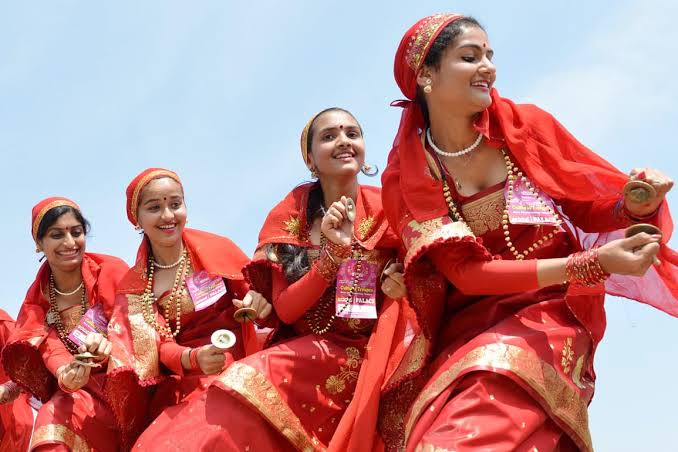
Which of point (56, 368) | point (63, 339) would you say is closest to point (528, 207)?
point (56, 368)

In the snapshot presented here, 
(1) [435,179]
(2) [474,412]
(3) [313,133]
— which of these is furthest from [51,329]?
(2) [474,412]

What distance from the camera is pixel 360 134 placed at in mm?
5398

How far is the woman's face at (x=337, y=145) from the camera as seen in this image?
5258 millimetres

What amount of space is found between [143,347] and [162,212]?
2.45 feet

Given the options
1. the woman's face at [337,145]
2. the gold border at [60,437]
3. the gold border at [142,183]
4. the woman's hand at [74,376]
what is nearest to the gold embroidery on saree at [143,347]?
the woman's hand at [74,376]

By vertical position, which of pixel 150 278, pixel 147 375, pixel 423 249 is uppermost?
pixel 423 249

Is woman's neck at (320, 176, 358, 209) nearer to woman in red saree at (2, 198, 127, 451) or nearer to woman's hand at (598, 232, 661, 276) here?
woman in red saree at (2, 198, 127, 451)

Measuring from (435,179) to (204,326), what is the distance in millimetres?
1789

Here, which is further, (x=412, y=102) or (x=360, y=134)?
(x=360, y=134)

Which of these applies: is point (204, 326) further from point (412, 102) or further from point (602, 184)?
point (602, 184)

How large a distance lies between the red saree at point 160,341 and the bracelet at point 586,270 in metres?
2.12

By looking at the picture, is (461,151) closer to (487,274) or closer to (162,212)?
(487,274)

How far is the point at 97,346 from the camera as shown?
17.4 feet

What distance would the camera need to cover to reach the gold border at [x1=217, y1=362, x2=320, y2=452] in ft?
14.9
